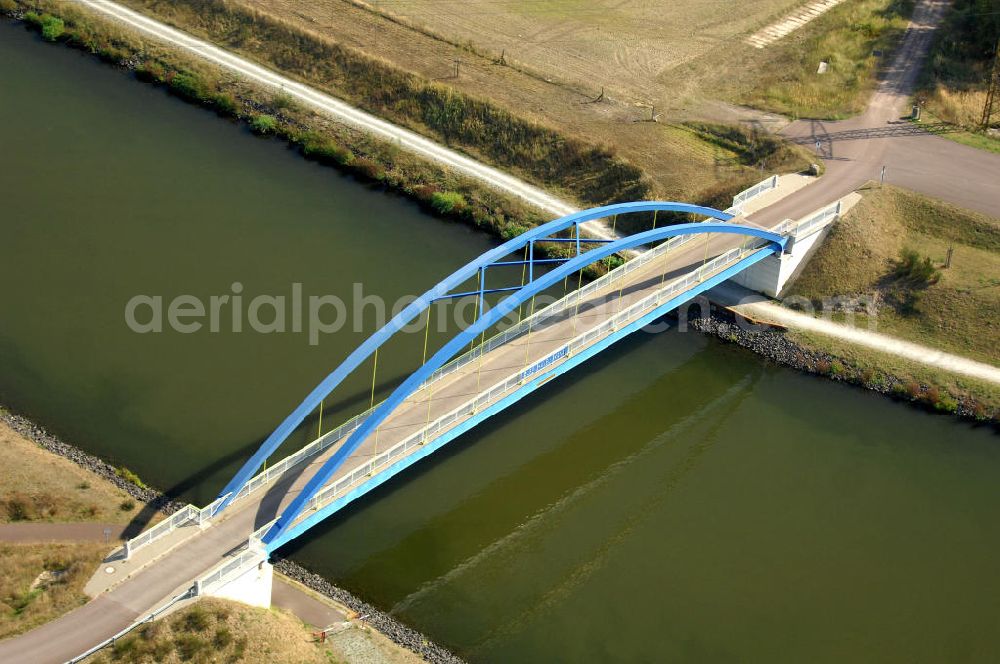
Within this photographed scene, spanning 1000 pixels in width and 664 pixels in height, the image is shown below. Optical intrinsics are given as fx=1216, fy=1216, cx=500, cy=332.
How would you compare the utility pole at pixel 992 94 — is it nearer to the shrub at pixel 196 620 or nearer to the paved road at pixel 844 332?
the paved road at pixel 844 332

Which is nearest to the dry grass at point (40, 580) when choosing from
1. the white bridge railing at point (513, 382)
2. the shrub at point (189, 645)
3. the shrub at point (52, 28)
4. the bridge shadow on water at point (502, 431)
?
the shrub at point (189, 645)

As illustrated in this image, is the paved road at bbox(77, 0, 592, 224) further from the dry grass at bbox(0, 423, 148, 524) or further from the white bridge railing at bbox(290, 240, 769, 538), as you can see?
the dry grass at bbox(0, 423, 148, 524)

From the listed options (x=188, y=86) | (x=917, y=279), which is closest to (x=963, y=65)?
(x=917, y=279)

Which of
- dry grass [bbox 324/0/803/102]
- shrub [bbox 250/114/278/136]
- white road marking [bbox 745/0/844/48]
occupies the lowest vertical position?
shrub [bbox 250/114/278/136]

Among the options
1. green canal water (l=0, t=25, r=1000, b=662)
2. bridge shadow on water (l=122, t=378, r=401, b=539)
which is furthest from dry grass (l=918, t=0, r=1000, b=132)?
bridge shadow on water (l=122, t=378, r=401, b=539)

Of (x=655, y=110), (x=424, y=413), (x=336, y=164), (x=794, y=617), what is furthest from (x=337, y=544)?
(x=655, y=110)

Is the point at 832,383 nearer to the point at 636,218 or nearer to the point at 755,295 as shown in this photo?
the point at 755,295

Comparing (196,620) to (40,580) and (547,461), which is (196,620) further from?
(547,461)
